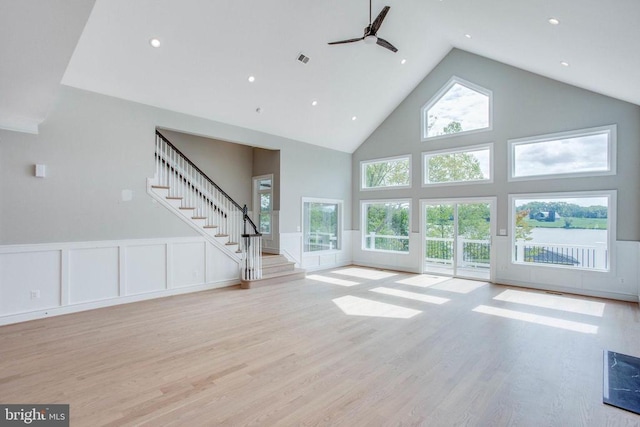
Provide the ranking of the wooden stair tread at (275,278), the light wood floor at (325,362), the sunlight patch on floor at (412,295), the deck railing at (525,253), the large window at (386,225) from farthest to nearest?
the large window at (386,225) < the wooden stair tread at (275,278) < the deck railing at (525,253) < the sunlight patch on floor at (412,295) < the light wood floor at (325,362)

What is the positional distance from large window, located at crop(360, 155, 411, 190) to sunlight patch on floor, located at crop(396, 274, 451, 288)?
253cm

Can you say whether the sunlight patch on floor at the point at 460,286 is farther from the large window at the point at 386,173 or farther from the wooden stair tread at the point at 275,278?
the wooden stair tread at the point at 275,278

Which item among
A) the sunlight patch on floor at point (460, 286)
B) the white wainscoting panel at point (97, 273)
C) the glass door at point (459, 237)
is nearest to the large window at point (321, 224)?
the glass door at point (459, 237)

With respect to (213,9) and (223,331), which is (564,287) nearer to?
(223,331)

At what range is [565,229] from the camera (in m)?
6.44

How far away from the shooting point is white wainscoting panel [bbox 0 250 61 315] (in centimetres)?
441

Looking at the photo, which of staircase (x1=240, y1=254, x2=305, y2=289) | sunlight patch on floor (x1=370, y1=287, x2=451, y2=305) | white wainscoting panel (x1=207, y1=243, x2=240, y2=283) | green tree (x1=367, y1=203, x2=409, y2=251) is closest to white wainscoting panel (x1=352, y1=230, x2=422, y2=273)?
green tree (x1=367, y1=203, x2=409, y2=251)

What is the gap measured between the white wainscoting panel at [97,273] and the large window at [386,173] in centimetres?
509

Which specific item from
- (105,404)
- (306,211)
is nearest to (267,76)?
(306,211)

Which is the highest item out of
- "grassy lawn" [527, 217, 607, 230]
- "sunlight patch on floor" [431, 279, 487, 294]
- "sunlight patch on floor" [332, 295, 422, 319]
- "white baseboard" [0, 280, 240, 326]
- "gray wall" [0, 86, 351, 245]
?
"gray wall" [0, 86, 351, 245]

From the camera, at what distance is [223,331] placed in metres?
4.19

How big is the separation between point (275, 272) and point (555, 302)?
18.5ft

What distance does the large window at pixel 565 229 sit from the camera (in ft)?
19.9

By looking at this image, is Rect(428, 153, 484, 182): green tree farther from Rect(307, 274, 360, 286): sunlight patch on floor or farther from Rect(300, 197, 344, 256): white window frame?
Rect(307, 274, 360, 286): sunlight patch on floor
